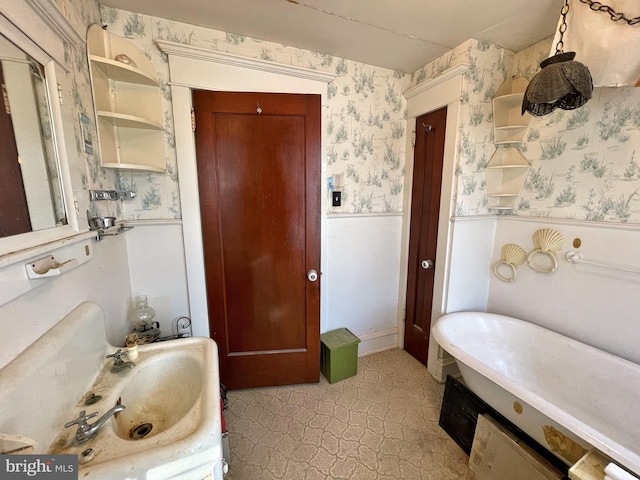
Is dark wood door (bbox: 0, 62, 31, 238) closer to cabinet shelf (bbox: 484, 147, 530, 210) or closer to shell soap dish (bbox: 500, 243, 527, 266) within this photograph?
cabinet shelf (bbox: 484, 147, 530, 210)

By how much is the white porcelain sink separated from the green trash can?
110 cm

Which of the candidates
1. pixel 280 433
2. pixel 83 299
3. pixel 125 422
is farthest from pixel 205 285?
pixel 280 433

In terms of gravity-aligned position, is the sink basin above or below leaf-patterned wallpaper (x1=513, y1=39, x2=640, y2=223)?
below

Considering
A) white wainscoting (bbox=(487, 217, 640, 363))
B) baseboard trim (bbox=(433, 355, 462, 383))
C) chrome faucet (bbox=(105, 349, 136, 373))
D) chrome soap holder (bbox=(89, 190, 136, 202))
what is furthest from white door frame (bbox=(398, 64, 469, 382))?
chrome soap holder (bbox=(89, 190, 136, 202))

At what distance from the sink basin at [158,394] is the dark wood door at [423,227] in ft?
5.86

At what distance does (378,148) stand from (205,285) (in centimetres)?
173

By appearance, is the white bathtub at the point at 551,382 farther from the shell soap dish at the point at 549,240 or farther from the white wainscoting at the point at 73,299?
the white wainscoting at the point at 73,299

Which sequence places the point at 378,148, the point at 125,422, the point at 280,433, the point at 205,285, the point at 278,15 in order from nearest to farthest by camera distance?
the point at 125,422, the point at 278,15, the point at 280,433, the point at 205,285, the point at 378,148

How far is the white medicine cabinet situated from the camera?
1.28 metres

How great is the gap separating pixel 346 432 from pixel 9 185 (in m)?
1.94

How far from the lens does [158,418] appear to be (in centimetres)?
99

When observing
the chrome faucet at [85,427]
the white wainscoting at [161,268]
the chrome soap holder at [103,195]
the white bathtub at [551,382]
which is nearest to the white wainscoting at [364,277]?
the white bathtub at [551,382]

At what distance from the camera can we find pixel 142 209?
1.64m

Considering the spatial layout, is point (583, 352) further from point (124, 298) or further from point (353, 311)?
point (124, 298)
